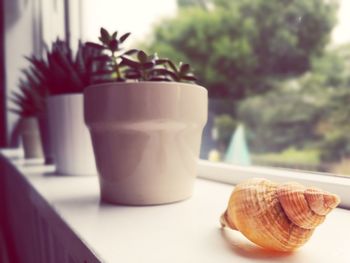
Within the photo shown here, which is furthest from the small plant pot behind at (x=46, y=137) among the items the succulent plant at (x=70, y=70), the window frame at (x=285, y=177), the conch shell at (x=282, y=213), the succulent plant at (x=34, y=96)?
the conch shell at (x=282, y=213)

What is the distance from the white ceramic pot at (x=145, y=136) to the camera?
36 cm

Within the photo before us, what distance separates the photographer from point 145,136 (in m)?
0.36

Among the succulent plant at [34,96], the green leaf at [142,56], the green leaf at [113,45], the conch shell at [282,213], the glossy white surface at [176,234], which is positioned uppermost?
the green leaf at [113,45]

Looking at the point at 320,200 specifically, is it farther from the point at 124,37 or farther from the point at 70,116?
the point at 70,116

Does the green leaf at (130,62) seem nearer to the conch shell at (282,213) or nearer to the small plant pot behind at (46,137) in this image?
the conch shell at (282,213)

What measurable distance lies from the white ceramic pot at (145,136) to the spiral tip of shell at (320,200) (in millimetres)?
189

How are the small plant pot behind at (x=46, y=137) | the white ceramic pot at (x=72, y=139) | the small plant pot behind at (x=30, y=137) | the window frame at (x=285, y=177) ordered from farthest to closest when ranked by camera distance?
the small plant pot behind at (x=30, y=137) → the small plant pot behind at (x=46, y=137) → the white ceramic pot at (x=72, y=139) → the window frame at (x=285, y=177)

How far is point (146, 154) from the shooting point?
0.37m

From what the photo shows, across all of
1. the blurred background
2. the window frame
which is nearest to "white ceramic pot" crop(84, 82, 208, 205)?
the window frame

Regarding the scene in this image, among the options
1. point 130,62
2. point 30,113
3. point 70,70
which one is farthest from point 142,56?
point 30,113

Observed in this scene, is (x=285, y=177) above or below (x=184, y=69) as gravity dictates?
below

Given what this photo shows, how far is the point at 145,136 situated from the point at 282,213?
18 centimetres

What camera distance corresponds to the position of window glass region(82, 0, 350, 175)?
0.87m

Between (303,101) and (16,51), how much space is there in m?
1.44
